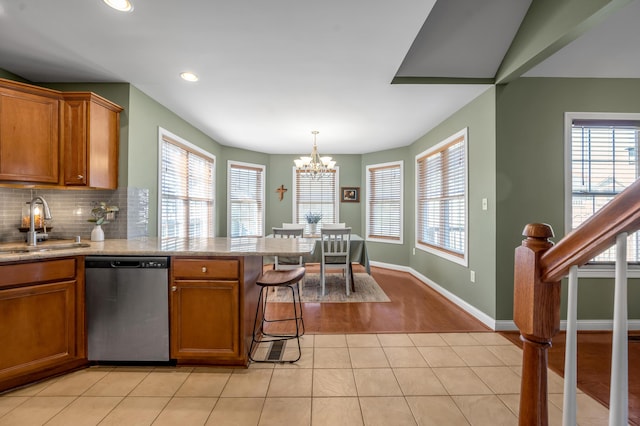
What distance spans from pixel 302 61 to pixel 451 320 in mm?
3042

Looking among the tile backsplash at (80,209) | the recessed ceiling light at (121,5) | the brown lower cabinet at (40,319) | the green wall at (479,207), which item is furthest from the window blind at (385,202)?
the brown lower cabinet at (40,319)

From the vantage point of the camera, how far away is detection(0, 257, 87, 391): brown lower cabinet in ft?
6.32

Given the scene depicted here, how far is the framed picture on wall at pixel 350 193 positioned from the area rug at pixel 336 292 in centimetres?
188

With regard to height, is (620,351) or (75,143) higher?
(75,143)

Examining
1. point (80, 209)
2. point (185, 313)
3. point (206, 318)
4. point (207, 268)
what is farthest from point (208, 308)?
point (80, 209)

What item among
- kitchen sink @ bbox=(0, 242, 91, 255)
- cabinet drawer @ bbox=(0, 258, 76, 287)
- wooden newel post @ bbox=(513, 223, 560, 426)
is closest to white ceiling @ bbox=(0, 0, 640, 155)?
kitchen sink @ bbox=(0, 242, 91, 255)

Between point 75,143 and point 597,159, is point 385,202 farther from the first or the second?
point 75,143

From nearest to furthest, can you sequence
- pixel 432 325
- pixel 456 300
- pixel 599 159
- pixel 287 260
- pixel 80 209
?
1. pixel 80 209
2. pixel 599 159
3. pixel 432 325
4. pixel 456 300
5. pixel 287 260

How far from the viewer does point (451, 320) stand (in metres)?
3.22

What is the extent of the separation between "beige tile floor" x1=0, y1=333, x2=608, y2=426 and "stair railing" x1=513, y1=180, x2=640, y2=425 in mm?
1270

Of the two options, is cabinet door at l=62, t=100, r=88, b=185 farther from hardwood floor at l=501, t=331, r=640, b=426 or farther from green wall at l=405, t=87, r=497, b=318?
hardwood floor at l=501, t=331, r=640, b=426

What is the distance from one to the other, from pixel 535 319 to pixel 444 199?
12.5ft

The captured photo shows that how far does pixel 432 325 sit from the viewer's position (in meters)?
3.09

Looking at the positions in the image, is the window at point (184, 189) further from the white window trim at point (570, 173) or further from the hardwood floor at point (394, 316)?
the white window trim at point (570, 173)
